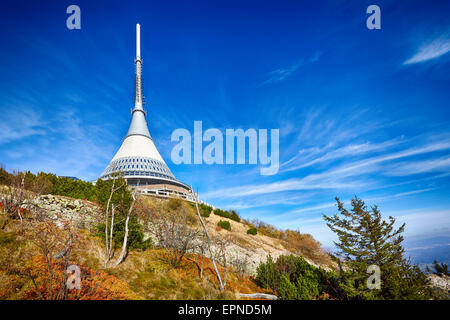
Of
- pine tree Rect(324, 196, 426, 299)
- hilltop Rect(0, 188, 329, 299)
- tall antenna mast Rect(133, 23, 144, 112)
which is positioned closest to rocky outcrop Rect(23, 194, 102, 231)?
hilltop Rect(0, 188, 329, 299)

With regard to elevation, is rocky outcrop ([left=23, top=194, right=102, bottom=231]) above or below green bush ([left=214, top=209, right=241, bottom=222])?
above

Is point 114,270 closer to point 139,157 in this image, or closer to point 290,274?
point 290,274

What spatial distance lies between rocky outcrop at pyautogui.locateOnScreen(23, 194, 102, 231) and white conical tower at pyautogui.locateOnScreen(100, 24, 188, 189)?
19.3 meters

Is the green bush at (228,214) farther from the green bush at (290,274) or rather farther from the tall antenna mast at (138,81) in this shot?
the tall antenna mast at (138,81)

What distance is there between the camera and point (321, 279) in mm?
11211

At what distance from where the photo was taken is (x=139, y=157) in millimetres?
51188

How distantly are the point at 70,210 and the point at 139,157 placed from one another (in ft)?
124

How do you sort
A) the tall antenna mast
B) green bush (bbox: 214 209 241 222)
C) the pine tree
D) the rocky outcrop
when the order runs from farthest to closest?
the tall antenna mast < green bush (bbox: 214 209 241 222) < the rocky outcrop < the pine tree

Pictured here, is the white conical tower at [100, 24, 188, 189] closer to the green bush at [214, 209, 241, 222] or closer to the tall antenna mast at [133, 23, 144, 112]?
the tall antenna mast at [133, 23, 144, 112]

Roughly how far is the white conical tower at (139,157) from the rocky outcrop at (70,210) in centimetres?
1932

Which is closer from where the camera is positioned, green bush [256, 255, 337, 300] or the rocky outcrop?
green bush [256, 255, 337, 300]

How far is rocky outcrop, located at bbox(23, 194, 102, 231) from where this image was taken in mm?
13180
